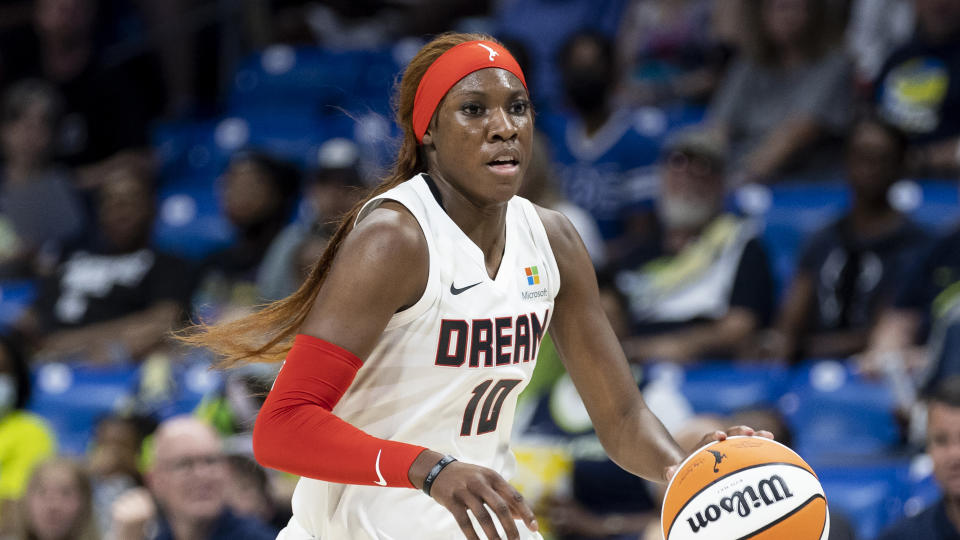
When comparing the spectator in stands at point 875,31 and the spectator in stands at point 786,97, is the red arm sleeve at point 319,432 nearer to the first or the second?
the spectator in stands at point 786,97

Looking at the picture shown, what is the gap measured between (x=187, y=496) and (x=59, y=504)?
0.93m

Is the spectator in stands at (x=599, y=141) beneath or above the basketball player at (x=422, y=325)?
beneath

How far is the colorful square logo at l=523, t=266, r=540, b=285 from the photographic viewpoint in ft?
9.90

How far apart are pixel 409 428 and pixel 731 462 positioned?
0.71m

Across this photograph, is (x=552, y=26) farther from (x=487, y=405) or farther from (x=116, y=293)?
(x=487, y=405)

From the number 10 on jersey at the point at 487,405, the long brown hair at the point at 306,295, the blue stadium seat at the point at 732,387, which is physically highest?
the long brown hair at the point at 306,295

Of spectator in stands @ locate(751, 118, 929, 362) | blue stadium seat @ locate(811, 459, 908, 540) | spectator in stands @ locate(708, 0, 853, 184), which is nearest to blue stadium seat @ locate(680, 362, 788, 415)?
spectator in stands @ locate(751, 118, 929, 362)

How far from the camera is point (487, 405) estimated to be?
116 inches

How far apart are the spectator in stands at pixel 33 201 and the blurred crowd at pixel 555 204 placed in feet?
0.06

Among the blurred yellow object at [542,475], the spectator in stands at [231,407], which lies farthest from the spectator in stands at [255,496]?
the blurred yellow object at [542,475]

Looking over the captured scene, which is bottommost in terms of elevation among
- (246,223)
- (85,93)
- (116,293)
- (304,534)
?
(116,293)

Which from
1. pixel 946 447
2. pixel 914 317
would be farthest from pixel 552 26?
pixel 946 447

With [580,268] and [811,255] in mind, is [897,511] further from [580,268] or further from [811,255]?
[580,268]

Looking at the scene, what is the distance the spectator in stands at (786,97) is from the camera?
21.9ft
